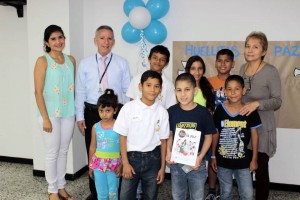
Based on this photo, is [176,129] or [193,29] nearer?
[176,129]

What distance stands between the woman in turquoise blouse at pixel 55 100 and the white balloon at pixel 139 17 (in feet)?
2.60

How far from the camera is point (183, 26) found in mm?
3578

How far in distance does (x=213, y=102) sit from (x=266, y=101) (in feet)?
1.52

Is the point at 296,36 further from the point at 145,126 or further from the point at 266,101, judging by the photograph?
the point at 145,126

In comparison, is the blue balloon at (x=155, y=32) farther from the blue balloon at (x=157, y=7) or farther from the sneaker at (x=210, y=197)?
the sneaker at (x=210, y=197)

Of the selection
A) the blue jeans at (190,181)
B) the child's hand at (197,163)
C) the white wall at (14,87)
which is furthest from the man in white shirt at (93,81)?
the white wall at (14,87)

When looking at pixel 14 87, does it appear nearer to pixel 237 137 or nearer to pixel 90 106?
pixel 90 106

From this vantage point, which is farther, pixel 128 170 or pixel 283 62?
pixel 283 62

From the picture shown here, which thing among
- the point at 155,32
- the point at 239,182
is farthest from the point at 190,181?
the point at 155,32

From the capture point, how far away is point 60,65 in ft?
9.19

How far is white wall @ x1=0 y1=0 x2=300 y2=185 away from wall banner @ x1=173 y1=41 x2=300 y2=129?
7 centimetres

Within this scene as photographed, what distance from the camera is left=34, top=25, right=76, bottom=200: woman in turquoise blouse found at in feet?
8.87

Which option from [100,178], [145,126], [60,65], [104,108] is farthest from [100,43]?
[100,178]

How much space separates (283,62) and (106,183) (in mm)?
2245
